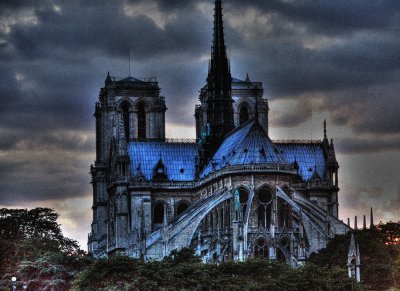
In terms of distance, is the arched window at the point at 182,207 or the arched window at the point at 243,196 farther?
the arched window at the point at 182,207

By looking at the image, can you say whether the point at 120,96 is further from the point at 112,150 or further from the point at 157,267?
the point at 157,267

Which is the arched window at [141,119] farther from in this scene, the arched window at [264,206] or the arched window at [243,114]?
the arched window at [264,206]

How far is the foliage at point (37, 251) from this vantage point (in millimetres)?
100250

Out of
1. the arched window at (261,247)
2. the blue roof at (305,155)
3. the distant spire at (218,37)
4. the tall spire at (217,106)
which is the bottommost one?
the arched window at (261,247)

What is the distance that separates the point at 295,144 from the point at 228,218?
81.9 feet

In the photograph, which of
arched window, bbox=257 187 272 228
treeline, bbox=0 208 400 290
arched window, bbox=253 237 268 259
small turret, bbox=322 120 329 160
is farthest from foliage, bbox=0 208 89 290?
small turret, bbox=322 120 329 160

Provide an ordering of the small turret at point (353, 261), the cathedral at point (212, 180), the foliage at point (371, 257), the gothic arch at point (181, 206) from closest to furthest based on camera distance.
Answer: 1. the small turret at point (353, 261)
2. the foliage at point (371, 257)
3. the cathedral at point (212, 180)
4. the gothic arch at point (181, 206)

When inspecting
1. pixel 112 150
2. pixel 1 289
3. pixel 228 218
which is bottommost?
pixel 1 289

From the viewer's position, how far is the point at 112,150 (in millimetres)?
147500

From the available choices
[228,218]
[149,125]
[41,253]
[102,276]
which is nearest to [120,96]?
[149,125]

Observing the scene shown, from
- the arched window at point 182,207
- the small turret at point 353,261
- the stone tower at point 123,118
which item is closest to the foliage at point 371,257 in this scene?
the small turret at point 353,261

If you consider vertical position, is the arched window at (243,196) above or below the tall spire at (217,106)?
below

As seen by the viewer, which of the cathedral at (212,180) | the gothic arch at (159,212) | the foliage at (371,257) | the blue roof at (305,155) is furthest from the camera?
the blue roof at (305,155)

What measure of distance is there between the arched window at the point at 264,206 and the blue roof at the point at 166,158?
17326 millimetres
